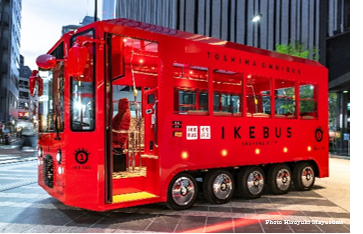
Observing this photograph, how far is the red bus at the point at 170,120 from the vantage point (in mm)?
5391

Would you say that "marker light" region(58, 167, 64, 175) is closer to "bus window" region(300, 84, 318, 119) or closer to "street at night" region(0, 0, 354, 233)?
"street at night" region(0, 0, 354, 233)

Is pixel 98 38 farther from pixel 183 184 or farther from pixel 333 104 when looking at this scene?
pixel 333 104

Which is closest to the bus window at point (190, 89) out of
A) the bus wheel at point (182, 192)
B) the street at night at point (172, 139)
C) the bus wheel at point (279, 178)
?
the street at night at point (172, 139)

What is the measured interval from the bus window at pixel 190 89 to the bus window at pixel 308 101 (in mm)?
3034

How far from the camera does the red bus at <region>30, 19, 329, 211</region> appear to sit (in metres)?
5.39

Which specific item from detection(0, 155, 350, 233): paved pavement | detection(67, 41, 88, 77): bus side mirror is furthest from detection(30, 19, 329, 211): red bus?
detection(0, 155, 350, 233): paved pavement

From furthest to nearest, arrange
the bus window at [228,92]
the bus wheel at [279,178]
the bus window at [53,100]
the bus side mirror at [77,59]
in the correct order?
the bus wheel at [279,178] < the bus window at [228,92] < the bus window at [53,100] < the bus side mirror at [77,59]

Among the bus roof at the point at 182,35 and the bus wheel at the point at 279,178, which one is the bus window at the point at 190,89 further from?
the bus wheel at the point at 279,178

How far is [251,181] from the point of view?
740cm

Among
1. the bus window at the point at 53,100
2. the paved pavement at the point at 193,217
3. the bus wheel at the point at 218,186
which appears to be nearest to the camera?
the paved pavement at the point at 193,217

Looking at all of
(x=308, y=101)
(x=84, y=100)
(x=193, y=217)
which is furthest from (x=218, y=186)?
(x=308, y=101)

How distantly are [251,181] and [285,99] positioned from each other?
2294mm

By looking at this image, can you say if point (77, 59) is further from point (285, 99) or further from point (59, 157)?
point (285, 99)

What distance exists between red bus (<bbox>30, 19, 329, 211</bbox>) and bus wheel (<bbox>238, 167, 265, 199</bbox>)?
0.02 m
